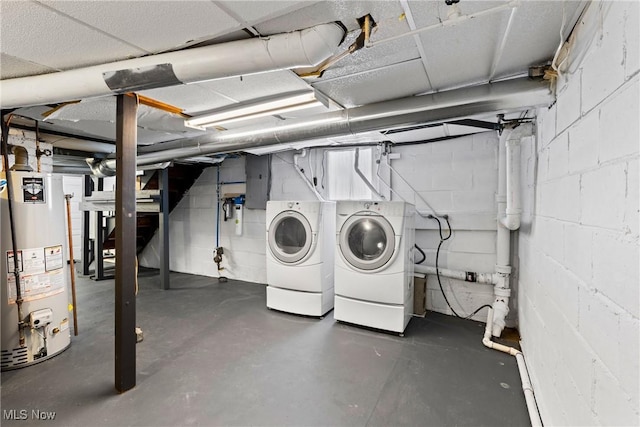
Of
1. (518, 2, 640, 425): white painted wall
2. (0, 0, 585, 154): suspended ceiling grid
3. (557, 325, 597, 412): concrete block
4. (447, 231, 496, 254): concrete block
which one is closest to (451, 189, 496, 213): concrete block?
(447, 231, 496, 254): concrete block

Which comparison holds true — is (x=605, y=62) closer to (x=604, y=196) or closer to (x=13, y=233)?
(x=604, y=196)

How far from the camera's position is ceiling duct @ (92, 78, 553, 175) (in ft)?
5.57

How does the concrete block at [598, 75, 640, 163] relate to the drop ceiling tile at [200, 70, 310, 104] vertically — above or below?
below

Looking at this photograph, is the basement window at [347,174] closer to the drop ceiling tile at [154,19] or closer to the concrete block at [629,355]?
the drop ceiling tile at [154,19]

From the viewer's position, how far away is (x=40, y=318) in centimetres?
220

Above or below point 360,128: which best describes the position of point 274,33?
above

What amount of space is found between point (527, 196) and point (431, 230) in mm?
1199

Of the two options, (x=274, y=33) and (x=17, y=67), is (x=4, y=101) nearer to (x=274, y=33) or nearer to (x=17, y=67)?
(x=17, y=67)

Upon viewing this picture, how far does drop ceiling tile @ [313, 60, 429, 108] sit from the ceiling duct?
0.06 meters

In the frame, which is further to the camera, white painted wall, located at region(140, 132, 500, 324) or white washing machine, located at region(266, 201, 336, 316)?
white washing machine, located at region(266, 201, 336, 316)

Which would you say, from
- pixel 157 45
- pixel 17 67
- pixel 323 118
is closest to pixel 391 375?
pixel 323 118

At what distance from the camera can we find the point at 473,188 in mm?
3102

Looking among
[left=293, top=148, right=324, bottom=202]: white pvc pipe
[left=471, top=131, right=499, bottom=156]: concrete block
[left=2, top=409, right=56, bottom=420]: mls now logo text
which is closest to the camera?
[left=2, top=409, right=56, bottom=420]: mls now logo text

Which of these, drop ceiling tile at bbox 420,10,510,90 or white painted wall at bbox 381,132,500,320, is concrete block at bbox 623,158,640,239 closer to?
drop ceiling tile at bbox 420,10,510,90
